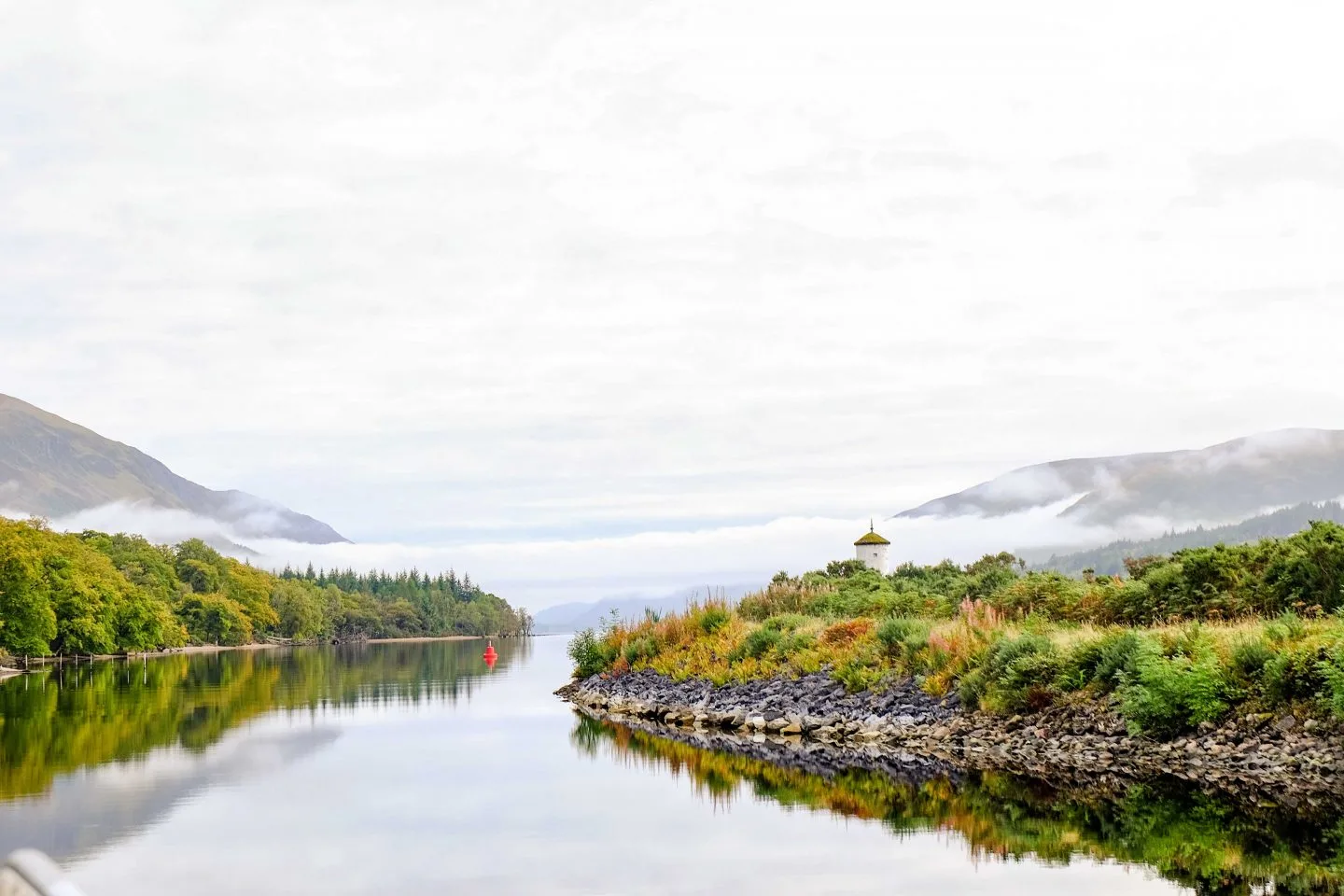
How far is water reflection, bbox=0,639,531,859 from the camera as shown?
1714 cm

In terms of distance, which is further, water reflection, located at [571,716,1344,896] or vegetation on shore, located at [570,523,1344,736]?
vegetation on shore, located at [570,523,1344,736]

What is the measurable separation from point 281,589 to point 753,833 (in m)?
155

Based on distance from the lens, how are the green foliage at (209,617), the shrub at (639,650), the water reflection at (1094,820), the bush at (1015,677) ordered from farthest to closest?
1. the green foliage at (209,617)
2. the shrub at (639,650)
3. the bush at (1015,677)
4. the water reflection at (1094,820)

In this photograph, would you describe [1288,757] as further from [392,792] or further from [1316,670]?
[392,792]

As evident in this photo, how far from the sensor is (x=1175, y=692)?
19.5 meters

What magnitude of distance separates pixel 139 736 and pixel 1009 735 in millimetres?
18658

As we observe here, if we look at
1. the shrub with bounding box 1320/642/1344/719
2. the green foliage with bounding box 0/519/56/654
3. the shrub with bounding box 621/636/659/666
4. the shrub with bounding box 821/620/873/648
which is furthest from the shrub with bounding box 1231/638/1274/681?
the green foliage with bounding box 0/519/56/654

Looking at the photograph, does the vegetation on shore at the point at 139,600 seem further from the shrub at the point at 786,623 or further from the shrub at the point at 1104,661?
the shrub at the point at 1104,661

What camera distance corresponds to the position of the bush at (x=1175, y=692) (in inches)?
758

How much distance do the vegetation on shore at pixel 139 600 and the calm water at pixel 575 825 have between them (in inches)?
2034

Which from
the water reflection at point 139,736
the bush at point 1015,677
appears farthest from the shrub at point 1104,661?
the water reflection at point 139,736

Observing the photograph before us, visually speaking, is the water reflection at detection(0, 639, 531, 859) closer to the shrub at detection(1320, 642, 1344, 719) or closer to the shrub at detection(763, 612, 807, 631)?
the shrub at detection(763, 612, 807, 631)

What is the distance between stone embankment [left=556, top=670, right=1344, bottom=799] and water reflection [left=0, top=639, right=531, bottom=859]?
368 inches

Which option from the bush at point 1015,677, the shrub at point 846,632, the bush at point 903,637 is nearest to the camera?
the bush at point 1015,677
